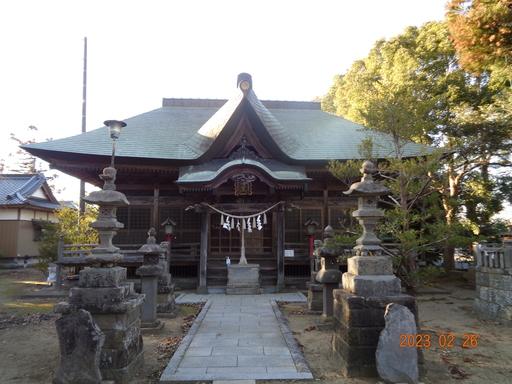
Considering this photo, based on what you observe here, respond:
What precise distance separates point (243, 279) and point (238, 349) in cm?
647

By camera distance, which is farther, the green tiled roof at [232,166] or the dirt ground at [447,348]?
the green tiled roof at [232,166]

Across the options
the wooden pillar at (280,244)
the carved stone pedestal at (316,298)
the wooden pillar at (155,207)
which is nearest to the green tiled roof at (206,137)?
the wooden pillar at (155,207)

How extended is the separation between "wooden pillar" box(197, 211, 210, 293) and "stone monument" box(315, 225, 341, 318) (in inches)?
214

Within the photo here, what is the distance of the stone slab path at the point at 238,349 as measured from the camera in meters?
5.21

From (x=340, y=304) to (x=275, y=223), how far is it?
29.0 ft

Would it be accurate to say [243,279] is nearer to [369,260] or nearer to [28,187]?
[369,260]

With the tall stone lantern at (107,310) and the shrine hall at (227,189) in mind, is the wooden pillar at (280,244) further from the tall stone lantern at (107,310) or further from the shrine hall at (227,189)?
the tall stone lantern at (107,310)

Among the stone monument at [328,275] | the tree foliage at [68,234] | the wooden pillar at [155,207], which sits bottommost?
the stone monument at [328,275]

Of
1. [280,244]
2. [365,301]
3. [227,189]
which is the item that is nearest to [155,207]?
[227,189]

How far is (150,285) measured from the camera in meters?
8.09

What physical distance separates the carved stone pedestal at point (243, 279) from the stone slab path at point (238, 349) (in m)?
2.64

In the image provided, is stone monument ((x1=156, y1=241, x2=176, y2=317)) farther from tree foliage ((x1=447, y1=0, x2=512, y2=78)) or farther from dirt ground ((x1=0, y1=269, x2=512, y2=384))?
tree foliage ((x1=447, y1=0, x2=512, y2=78))

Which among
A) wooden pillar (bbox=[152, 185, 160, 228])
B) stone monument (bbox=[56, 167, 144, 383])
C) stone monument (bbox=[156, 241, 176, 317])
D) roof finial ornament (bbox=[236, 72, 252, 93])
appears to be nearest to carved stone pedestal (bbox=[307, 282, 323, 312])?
stone monument (bbox=[156, 241, 176, 317])

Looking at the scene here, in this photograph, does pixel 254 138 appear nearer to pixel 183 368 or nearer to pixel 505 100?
pixel 505 100
